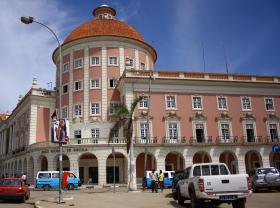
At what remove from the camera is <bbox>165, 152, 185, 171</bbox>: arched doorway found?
42.8 meters

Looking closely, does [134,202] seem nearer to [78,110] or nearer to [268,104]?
[78,110]

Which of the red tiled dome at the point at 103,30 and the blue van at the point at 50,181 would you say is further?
the red tiled dome at the point at 103,30

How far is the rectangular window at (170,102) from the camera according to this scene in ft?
138

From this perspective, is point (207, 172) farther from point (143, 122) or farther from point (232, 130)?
point (232, 130)

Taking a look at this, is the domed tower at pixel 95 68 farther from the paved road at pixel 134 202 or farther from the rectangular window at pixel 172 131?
the paved road at pixel 134 202

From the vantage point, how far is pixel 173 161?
43.1m

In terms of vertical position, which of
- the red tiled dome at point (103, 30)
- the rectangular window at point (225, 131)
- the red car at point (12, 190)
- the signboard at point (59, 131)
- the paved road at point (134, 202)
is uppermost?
the red tiled dome at point (103, 30)

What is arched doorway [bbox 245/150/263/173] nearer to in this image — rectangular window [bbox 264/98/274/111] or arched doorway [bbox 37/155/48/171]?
rectangular window [bbox 264/98/274/111]

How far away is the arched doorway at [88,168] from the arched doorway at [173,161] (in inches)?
341

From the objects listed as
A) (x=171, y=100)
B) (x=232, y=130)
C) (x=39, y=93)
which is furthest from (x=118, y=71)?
(x=232, y=130)

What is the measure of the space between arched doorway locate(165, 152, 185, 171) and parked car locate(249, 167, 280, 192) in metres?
20.0

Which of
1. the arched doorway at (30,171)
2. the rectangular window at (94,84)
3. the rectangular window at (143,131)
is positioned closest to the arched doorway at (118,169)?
the rectangular window at (143,131)

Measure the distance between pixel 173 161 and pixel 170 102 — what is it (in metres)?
7.34

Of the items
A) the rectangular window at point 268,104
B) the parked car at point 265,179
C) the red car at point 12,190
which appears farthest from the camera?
the rectangular window at point 268,104
